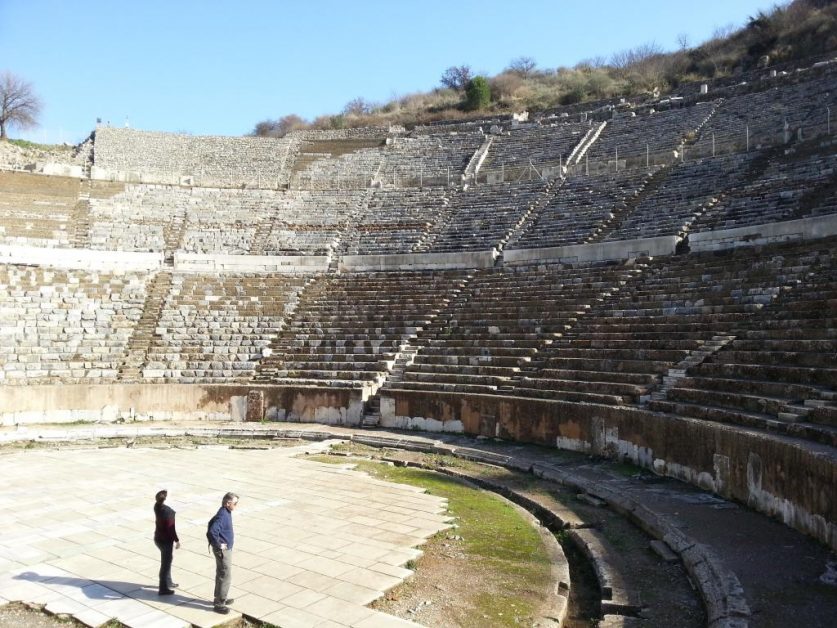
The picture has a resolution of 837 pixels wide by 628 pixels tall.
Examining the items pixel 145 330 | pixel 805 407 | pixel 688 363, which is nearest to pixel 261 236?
pixel 145 330

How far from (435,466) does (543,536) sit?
456 cm

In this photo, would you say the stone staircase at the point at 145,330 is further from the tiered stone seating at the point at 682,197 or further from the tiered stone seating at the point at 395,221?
the tiered stone seating at the point at 682,197

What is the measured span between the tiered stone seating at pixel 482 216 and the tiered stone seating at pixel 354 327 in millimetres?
1957

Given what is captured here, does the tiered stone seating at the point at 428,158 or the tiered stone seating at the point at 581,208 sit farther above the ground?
the tiered stone seating at the point at 428,158

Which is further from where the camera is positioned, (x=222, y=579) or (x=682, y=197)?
(x=682, y=197)

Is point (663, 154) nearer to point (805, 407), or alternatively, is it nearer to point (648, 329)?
point (648, 329)

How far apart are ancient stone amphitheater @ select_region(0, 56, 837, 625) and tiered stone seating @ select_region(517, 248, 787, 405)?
0.20 ft

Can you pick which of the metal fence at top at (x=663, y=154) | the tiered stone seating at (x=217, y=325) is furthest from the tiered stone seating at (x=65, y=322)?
the metal fence at top at (x=663, y=154)

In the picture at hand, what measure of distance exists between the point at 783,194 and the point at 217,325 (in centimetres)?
1782

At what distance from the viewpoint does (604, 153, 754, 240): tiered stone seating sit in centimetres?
2055

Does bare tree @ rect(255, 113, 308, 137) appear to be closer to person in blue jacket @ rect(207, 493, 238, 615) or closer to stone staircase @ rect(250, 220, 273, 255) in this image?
stone staircase @ rect(250, 220, 273, 255)

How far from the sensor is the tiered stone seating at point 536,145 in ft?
98.2

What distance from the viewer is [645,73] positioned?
137 ft

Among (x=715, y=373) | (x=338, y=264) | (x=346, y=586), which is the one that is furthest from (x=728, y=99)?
(x=346, y=586)
